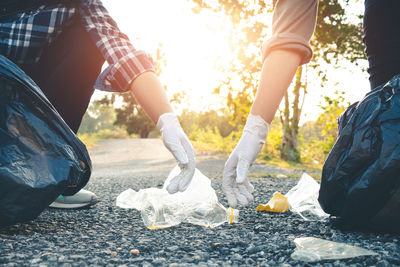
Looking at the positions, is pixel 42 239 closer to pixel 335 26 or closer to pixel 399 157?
pixel 399 157

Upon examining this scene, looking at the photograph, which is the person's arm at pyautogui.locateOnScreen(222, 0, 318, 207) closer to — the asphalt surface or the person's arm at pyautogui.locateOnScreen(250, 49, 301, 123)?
the person's arm at pyautogui.locateOnScreen(250, 49, 301, 123)

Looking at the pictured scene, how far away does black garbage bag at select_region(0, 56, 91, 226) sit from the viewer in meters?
1.17

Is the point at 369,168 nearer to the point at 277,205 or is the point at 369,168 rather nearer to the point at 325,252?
the point at 325,252

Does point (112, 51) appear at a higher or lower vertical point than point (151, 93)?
higher

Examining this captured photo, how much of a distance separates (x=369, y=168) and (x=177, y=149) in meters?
0.85

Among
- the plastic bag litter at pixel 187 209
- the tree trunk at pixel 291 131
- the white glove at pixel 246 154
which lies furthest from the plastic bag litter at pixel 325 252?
the tree trunk at pixel 291 131

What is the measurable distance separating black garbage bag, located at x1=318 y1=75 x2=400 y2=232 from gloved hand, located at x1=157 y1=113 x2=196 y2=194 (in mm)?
646

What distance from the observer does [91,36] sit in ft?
5.48

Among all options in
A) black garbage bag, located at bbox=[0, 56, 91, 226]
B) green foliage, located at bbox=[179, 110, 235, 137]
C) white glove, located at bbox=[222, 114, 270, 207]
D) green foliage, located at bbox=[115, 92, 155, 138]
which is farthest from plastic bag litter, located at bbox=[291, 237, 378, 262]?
green foliage, located at bbox=[179, 110, 235, 137]

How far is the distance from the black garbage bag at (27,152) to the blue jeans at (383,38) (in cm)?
153

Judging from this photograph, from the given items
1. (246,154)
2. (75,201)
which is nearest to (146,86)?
(246,154)

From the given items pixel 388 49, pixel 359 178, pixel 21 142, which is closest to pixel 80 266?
pixel 21 142

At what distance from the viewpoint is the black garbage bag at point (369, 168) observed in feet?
3.68

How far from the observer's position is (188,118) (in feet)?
94.6
